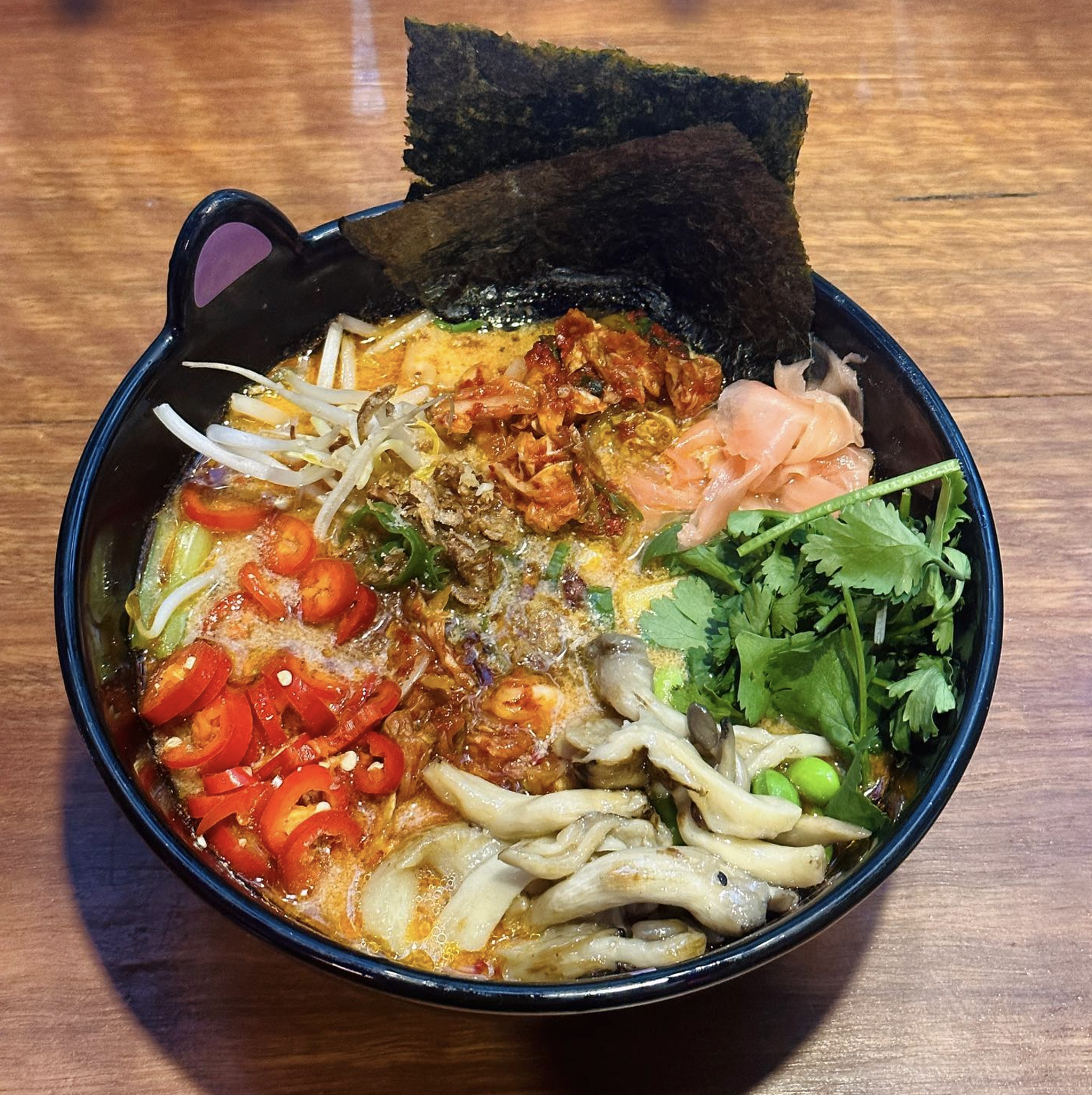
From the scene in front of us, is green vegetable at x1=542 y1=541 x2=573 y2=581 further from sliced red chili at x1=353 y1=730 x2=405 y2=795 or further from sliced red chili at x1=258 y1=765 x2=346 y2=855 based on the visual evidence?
sliced red chili at x1=258 y1=765 x2=346 y2=855

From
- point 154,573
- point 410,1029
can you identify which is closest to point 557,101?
point 154,573

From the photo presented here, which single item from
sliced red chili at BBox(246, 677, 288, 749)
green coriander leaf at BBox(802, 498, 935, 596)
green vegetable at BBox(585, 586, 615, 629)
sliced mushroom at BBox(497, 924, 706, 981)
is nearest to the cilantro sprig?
green coriander leaf at BBox(802, 498, 935, 596)

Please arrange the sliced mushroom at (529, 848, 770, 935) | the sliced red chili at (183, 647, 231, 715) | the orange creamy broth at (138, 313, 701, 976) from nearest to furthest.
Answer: the sliced mushroom at (529, 848, 770, 935), the orange creamy broth at (138, 313, 701, 976), the sliced red chili at (183, 647, 231, 715)

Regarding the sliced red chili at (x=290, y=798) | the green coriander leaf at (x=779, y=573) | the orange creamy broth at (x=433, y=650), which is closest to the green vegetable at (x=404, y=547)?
the orange creamy broth at (x=433, y=650)

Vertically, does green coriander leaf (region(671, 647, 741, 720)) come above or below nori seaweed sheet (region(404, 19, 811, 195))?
below

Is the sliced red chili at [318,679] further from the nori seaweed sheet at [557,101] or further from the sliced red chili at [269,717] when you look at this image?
the nori seaweed sheet at [557,101]

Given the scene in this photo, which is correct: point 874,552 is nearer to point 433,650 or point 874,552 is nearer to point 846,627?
point 846,627

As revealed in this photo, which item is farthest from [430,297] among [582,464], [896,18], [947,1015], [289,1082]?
[896,18]
